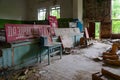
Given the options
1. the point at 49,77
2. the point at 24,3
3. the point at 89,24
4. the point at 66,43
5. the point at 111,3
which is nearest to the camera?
the point at 49,77

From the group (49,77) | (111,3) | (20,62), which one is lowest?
(49,77)

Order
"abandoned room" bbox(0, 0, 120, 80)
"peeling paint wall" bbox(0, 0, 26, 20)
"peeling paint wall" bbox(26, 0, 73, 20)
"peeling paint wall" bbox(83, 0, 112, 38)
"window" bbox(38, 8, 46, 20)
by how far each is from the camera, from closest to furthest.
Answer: "abandoned room" bbox(0, 0, 120, 80) → "peeling paint wall" bbox(26, 0, 73, 20) → "peeling paint wall" bbox(83, 0, 112, 38) → "peeling paint wall" bbox(0, 0, 26, 20) → "window" bbox(38, 8, 46, 20)

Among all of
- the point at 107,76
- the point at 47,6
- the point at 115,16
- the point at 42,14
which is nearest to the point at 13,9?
the point at 42,14

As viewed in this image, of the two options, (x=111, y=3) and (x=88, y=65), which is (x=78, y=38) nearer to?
(x=88, y=65)

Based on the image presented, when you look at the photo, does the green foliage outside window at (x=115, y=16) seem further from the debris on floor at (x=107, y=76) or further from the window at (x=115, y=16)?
the debris on floor at (x=107, y=76)

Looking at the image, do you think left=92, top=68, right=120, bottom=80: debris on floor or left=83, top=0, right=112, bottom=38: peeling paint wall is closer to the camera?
left=92, top=68, right=120, bottom=80: debris on floor

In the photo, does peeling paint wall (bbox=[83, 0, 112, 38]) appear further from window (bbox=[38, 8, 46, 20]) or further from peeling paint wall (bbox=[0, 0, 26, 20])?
peeling paint wall (bbox=[0, 0, 26, 20])

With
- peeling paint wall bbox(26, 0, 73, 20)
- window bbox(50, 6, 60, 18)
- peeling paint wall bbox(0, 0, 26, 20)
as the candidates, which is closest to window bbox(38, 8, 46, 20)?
peeling paint wall bbox(26, 0, 73, 20)

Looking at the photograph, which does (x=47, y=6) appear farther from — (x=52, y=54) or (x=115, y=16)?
(x=52, y=54)

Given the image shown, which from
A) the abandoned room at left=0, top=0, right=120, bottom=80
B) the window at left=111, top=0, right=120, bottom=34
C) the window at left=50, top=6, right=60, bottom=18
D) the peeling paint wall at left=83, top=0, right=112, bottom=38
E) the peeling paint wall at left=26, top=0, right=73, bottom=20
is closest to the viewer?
the abandoned room at left=0, top=0, right=120, bottom=80

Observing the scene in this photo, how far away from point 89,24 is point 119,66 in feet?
30.5

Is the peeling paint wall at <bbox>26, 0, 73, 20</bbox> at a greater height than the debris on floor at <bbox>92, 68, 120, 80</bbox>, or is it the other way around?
the peeling paint wall at <bbox>26, 0, 73, 20</bbox>

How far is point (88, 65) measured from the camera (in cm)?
421

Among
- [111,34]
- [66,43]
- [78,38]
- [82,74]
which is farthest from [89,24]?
[82,74]
